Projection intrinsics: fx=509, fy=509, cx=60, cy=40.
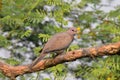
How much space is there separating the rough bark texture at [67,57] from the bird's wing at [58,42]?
11 centimetres

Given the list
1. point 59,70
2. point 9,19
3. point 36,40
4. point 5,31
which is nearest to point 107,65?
point 59,70

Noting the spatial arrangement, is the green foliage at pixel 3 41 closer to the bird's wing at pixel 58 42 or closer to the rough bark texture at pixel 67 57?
the rough bark texture at pixel 67 57

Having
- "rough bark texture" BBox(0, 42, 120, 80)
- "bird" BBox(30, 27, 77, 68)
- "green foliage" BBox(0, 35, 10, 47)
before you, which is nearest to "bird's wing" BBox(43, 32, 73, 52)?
"bird" BBox(30, 27, 77, 68)

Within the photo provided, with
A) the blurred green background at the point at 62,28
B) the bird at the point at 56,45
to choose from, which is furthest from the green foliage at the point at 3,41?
the bird at the point at 56,45

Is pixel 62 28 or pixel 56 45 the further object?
pixel 62 28

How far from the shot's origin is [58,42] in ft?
17.3

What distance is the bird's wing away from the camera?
5.15m

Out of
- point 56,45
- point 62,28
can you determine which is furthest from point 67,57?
point 62,28

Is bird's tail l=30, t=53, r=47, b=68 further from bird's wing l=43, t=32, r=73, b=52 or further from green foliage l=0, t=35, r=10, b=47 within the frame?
green foliage l=0, t=35, r=10, b=47

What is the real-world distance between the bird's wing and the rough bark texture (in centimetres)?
11

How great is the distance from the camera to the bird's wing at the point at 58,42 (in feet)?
16.9

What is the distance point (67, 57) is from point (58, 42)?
1.05ft

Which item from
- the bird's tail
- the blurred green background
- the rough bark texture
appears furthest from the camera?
the blurred green background

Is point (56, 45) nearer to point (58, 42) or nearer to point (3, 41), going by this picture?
point (58, 42)
